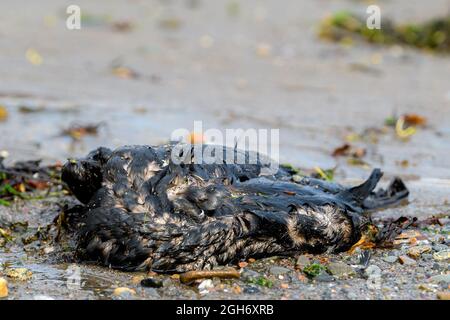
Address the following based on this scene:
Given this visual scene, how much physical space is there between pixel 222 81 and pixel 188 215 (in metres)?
4.81

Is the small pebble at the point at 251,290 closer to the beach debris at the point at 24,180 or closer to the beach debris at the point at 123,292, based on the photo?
the beach debris at the point at 123,292

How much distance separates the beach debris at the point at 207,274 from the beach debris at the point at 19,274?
A: 0.71 meters

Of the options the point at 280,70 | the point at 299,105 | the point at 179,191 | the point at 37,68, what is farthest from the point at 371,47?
the point at 179,191

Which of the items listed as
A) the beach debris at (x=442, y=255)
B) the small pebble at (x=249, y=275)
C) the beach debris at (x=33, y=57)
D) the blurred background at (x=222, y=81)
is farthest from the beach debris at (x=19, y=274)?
the beach debris at (x=33, y=57)

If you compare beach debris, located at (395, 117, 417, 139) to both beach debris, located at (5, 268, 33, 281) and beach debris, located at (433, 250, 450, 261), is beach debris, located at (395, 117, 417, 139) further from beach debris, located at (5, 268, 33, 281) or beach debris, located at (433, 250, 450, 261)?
beach debris, located at (5, 268, 33, 281)

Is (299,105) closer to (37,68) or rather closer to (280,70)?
(280,70)

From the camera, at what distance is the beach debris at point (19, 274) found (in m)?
3.36

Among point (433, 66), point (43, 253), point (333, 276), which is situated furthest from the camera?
point (433, 66)

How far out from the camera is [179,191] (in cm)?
353

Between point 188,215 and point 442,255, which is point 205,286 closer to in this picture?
point 188,215

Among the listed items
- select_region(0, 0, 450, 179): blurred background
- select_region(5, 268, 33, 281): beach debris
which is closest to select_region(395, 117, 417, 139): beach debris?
select_region(0, 0, 450, 179): blurred background

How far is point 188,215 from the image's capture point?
137 inches
